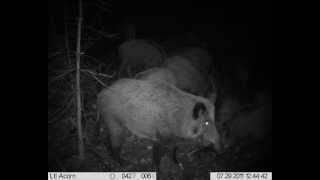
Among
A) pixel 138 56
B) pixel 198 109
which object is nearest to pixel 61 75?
pixel 138 56

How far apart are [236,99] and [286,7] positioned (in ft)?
3.09

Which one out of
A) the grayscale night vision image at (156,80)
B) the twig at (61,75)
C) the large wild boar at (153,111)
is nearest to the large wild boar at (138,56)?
the grayscale night vision image at (156,80)

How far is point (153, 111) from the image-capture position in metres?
3.21

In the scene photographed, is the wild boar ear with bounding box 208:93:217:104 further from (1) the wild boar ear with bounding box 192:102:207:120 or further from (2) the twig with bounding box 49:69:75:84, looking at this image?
(2) the twig with bounding box 49:69:75:84

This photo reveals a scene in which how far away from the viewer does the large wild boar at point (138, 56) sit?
317cm

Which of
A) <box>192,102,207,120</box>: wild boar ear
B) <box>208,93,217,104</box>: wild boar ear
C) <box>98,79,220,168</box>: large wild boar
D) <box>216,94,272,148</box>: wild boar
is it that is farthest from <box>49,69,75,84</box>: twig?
<box>216,94,272,148</box>: wild boar

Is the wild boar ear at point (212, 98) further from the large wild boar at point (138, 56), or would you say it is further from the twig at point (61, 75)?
the twig at point (61, 75)

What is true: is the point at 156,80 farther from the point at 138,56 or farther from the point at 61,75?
the point at 61,75

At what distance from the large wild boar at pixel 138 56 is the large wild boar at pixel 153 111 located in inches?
4.8

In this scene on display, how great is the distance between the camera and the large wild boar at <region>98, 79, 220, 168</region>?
3184 millimetres

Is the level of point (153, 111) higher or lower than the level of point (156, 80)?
lower

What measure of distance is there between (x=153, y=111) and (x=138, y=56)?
0.52m

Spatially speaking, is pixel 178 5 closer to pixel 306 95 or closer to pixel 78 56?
pixel 78 56

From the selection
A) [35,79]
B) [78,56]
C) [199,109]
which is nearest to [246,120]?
[199,109]
